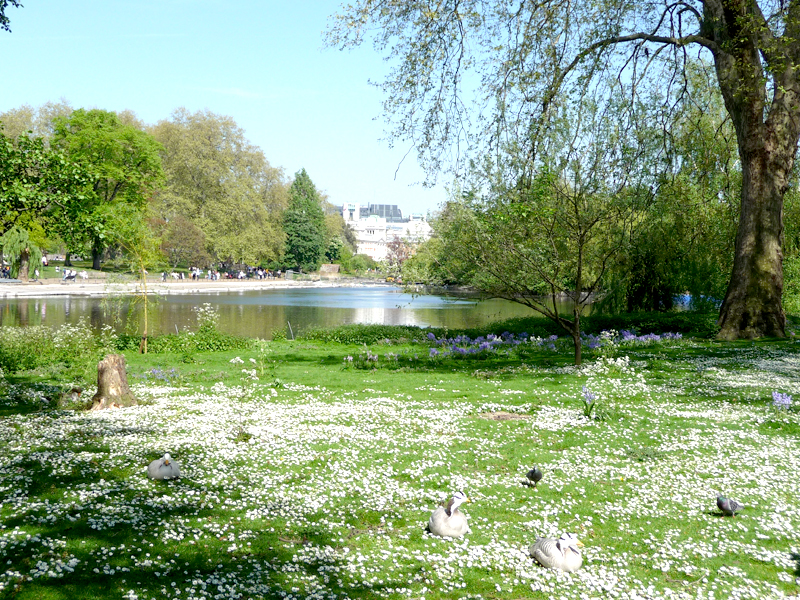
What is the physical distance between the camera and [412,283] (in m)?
17.4

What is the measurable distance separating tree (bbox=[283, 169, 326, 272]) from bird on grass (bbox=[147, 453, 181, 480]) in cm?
8584

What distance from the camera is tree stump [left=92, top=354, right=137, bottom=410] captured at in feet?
30.7

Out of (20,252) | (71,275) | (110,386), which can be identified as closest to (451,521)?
(110,386)

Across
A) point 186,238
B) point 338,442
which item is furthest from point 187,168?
point 338,442

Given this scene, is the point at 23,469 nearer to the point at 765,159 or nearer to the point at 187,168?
the point at 765,159

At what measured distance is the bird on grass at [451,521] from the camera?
5.30 meters

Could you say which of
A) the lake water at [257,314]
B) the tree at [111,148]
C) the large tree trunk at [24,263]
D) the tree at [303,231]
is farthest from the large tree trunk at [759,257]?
the tree at [303,231]

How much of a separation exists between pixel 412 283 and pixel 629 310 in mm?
12978

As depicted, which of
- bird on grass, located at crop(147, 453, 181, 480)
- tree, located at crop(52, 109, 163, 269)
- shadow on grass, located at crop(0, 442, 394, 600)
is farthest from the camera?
tree, located at crop(52, 109, 163, 269)

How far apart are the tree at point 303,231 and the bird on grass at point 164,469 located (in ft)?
282

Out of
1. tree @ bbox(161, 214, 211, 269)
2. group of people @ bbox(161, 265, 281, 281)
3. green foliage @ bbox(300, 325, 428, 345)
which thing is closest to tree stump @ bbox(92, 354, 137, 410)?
green foliage @ bbox(300, 325, 428, 345)

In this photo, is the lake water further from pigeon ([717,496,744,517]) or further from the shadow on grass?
pigeon ([717,496,744,517])

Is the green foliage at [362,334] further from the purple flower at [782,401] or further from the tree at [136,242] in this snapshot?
the purple flower at [782,401]

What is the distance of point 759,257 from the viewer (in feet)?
56.1
